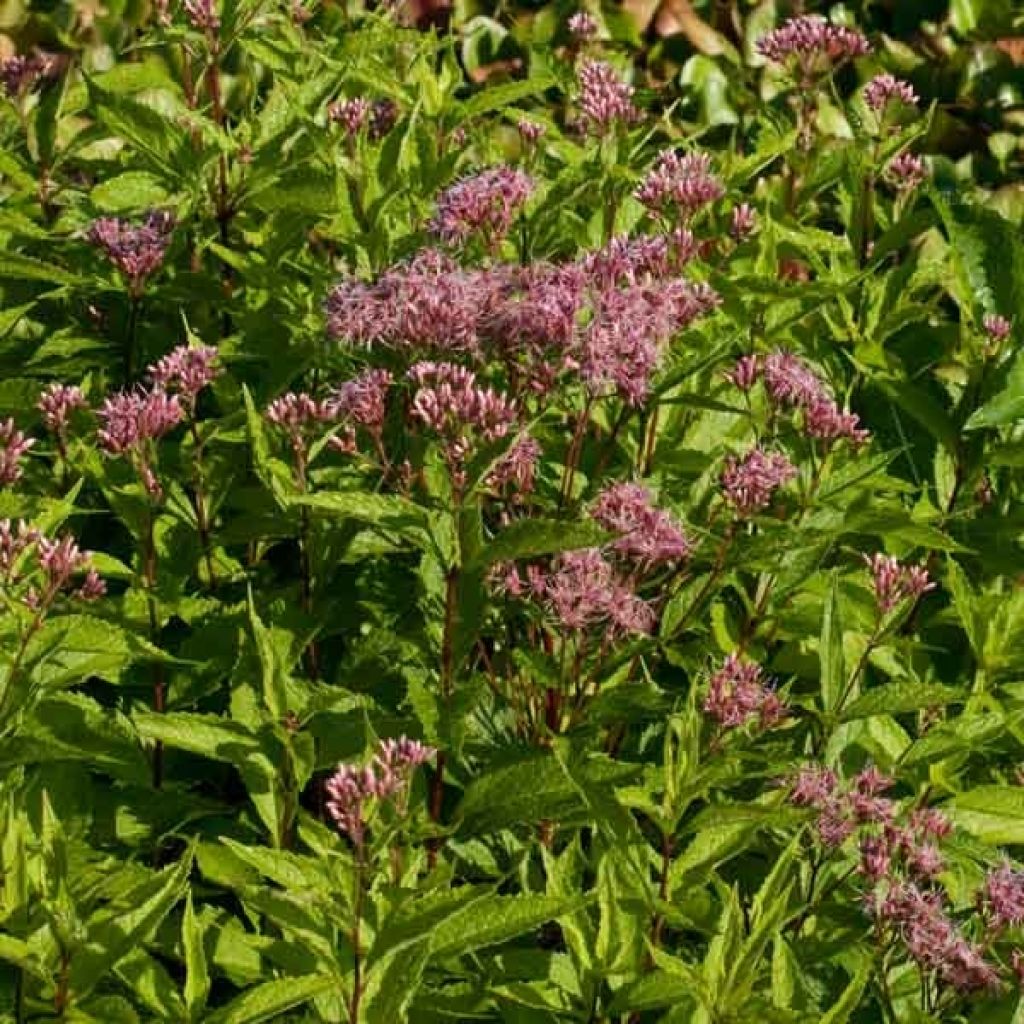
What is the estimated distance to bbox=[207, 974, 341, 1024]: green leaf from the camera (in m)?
2.35

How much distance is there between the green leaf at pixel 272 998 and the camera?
2350mm

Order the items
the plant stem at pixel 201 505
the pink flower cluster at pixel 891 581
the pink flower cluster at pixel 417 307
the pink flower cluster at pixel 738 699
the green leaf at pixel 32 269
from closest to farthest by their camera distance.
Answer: the pink flower cluster at pixel 738 699, the pink flower cluster at pixel 417 307, the pink flower cluster at pixel 891 581, the plant stem at pixel 201 505, the green leaf at pixel 32 269

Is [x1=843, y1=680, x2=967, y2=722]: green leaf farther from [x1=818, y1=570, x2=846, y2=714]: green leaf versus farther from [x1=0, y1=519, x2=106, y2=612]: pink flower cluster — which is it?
[x1=0, y1=519, x2=106, y2=612]: pink flower cluster

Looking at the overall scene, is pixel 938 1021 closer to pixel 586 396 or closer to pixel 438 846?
pixel 438 846

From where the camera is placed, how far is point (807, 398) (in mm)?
3104

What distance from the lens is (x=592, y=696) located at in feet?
10.1

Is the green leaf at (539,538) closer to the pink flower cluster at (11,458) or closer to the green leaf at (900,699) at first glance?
the green leaf at (900,699)

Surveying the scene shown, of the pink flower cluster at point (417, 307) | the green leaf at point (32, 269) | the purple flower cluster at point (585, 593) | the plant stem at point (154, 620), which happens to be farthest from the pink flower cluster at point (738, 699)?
the green leaf at point (32, 269)

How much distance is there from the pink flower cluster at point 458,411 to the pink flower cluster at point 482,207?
1.52 ft

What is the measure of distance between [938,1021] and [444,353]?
1.23 metres

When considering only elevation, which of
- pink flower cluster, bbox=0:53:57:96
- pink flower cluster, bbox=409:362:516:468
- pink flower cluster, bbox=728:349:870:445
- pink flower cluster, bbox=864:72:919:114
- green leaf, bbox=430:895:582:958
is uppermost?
pink flower cluster, bbox=864:72:919:114

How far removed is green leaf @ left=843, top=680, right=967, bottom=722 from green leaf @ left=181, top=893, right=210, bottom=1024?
1.10m

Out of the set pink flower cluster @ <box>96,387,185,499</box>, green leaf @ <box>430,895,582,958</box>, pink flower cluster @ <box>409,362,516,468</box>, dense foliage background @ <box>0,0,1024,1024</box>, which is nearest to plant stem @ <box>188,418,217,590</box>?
dense foliage background @ <box>0,0,1024,1024</box>

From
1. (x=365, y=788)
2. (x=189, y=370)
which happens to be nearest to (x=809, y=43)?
(x=189, y=370)
